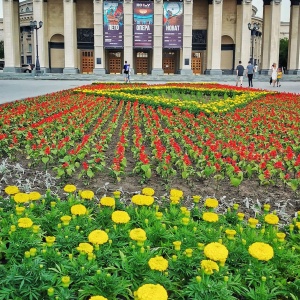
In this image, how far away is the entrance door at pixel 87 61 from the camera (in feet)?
151

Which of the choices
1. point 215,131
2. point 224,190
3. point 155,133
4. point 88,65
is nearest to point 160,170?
point 224,190

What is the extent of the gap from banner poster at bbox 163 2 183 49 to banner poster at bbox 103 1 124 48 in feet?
14.9

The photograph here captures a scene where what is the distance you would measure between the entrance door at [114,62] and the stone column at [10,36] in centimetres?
1019

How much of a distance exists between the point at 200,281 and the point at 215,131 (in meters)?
6.59

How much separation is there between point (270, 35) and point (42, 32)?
24.8 metres

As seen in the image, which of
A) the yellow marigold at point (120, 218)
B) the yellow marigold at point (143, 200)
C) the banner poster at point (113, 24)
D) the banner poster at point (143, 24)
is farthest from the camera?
the banner poster at point (143, 24)

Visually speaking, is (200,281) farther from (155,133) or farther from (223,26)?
(223,26)

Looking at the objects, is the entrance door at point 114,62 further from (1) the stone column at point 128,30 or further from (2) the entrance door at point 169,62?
(2) the entrance door at point 169,62

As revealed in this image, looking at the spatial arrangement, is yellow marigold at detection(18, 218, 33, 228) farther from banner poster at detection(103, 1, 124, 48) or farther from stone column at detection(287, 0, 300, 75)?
stone column at detection(287, 0, 300, 75)

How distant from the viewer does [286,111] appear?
1191 centimetres

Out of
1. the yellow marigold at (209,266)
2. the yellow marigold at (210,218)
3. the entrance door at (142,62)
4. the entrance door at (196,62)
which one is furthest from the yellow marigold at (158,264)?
the entrance door at (196,62)

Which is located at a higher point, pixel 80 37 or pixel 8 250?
pixel 80 37

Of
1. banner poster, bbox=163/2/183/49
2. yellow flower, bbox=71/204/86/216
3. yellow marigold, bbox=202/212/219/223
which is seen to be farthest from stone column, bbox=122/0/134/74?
yellow marigold, bbox=202/212/219/223

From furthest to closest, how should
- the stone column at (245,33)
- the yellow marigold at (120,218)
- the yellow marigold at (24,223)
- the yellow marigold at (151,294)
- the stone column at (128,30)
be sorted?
the stone column at (245,33)
the stone column at (128,30)
the yellow marigold at (120,218)
the yellow marigold at (24,223)
the yellow marigold at (151,294)
